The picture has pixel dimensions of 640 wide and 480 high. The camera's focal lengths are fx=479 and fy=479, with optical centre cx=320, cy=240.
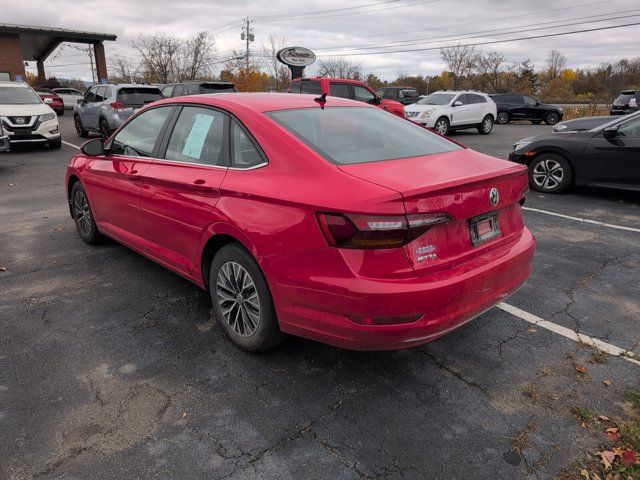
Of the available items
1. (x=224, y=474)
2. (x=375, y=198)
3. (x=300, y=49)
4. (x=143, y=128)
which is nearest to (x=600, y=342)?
(x=375, y=198)

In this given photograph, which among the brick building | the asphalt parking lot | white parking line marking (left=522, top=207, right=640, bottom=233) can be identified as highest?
the brick building

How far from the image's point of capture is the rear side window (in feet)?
47.3

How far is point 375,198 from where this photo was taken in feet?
7.82

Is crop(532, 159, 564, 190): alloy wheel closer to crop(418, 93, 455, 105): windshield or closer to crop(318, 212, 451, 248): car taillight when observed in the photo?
crop(318, 212, 451, 248): car taillight

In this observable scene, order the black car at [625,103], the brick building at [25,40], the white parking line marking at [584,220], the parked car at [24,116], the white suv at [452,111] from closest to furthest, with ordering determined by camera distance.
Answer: the white parking line marking at [584,220] < the parked car at [24,116] < the white suv at [452,111] < the black car at [625,103] < the brick building at [25,40]

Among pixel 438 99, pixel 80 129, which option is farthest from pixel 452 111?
pixel 80 129

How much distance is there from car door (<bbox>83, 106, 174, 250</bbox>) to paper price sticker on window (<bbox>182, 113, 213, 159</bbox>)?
427 millimetres

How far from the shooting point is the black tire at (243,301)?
2.90m

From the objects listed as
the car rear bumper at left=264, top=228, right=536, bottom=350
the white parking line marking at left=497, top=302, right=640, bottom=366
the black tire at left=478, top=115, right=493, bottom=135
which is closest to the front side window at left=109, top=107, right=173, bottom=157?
the car rear bumper at left=264, top=228, right=536, bottom=350

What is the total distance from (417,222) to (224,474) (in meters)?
1.51

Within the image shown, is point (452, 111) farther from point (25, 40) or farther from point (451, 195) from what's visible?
point (25, 40)

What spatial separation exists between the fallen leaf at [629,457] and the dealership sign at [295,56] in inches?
748

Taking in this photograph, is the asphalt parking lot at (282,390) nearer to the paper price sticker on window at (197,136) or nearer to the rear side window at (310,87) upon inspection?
the paper price sticker on window at (197,136)

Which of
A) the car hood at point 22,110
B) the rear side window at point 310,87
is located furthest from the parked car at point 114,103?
the rear side window at point 310,87
